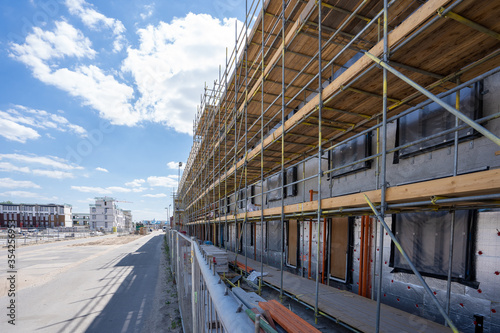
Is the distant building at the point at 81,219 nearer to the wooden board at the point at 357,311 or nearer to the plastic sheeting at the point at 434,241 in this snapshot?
the wooden board at the point at 357,311

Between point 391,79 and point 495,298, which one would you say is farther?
point 391,79

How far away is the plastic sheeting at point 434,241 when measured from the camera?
4.73 metres

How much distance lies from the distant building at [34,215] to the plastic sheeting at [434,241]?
112772 mm

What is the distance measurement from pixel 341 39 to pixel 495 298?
6.76 metres

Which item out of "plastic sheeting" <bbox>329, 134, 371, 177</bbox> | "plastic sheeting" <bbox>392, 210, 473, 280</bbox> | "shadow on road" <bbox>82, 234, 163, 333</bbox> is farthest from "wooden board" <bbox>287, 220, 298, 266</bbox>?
"shadow on road" <bbox>82, 234, 163, 333</bbox>

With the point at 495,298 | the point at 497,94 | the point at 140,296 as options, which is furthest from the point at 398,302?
Result: the point at 140,296

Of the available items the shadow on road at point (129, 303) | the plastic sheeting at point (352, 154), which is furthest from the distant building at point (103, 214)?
the plastic sheeting at point (352, 154)

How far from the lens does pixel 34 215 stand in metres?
91.1

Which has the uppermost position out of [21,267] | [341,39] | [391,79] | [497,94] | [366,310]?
[341,39]

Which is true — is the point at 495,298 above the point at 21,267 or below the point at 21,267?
above

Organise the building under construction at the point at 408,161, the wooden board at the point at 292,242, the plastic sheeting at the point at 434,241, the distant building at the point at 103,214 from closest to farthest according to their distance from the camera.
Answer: the building under construction at the point at 408,161 → the plastic sheeting at the point at 434,241 → the wooden board at the point at 292,242 → the distant building at the point at 103,214

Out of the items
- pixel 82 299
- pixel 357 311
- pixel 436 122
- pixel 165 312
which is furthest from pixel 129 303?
pixel 436 122

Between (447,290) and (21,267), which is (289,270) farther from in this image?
(21,267)

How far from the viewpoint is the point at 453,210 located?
483cm
